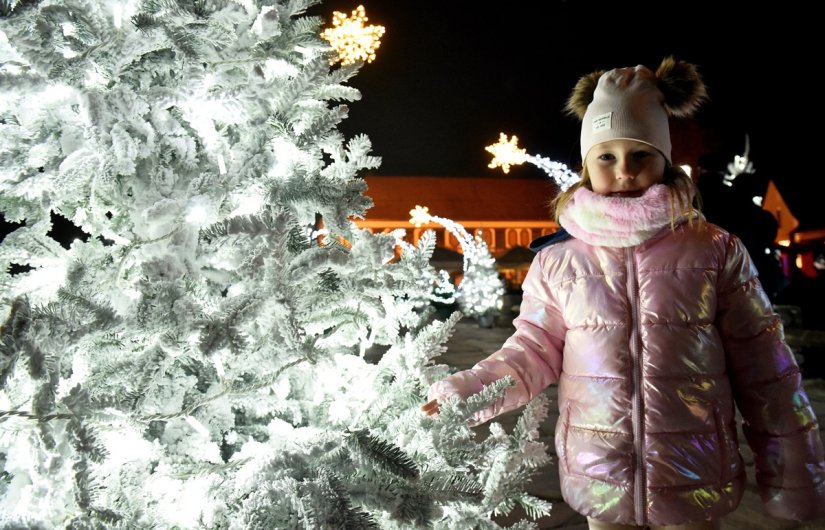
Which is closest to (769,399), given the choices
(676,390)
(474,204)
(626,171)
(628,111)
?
(676,390)

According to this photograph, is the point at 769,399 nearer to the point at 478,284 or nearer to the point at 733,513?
the point at 733,513

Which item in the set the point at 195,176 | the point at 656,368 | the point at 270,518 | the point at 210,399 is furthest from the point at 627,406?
the point at 195,176

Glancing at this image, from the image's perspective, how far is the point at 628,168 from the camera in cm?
185

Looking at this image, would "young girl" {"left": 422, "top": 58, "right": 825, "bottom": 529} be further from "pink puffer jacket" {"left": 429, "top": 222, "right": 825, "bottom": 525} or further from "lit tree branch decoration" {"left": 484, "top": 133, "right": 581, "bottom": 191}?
"lit tree branch decoration" {"left": 484, "top": 133, "right": 581, "bottom": 191}

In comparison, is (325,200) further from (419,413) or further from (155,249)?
(419,413)

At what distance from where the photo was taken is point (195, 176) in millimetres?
1548

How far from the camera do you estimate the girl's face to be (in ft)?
6.04

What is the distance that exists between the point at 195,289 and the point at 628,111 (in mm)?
1437

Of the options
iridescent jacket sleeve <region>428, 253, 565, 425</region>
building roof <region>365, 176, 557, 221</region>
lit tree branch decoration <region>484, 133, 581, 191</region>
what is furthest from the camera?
building roof <region>365, 176, 557, 221</region>

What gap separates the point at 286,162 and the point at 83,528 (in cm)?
99

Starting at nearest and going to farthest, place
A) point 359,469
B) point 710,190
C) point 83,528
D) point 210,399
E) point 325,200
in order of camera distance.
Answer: point 83,528 < point 359,469 < point 210,399 < point 325,200 < point 710,190

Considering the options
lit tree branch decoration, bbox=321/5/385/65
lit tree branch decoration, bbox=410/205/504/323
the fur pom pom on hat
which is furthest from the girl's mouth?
lit tree branch decoration, bbox=410/205/504/323

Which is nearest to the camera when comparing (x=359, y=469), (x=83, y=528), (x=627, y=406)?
(x=83, y=528)

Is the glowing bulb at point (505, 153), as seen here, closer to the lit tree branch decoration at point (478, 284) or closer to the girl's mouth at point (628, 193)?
the girl's mouth at point (628, 193)
